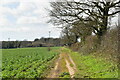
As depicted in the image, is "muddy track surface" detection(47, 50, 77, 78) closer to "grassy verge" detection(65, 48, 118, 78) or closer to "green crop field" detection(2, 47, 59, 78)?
"grassy verge" detection(65, 48, 118, 78)

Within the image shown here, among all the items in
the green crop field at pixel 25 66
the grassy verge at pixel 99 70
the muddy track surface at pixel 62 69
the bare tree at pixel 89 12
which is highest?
the bare tree at pixel 89 12

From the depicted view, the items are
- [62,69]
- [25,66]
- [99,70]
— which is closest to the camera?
[99,70]

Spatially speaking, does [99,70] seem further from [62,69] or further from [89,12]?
[89,12]

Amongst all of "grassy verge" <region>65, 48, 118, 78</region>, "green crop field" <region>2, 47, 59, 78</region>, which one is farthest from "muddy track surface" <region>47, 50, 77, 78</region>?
"green crop field" <region>2, 47, 59, 78</region>

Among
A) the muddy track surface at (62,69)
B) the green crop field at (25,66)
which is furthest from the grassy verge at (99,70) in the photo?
the green crop field at (25,66)

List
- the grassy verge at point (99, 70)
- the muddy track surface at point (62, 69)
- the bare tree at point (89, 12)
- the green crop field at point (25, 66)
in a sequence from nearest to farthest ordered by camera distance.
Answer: the grassy verge at point (99, 70) < the muddy track surface at point (62, 69) < the green crop field at point (25, 66) < the bare tree at point (89, 12)

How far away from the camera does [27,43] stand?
13038cm

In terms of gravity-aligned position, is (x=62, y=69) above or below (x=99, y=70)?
below

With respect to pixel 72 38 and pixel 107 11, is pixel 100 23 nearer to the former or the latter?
pixel 107 11

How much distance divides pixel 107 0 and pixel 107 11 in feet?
4.44

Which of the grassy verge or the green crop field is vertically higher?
the grassy verge

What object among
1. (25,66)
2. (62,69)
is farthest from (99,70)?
A: (25,66)

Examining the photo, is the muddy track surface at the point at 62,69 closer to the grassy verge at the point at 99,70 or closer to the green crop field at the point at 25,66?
the grassy verge at the point at 99,70

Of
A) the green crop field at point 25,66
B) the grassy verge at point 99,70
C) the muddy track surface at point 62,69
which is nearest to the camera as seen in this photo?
the grassy verge at point 99,70
